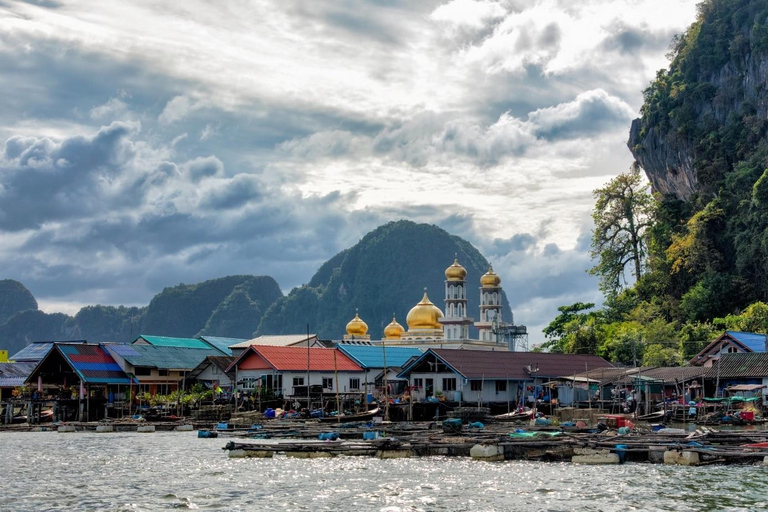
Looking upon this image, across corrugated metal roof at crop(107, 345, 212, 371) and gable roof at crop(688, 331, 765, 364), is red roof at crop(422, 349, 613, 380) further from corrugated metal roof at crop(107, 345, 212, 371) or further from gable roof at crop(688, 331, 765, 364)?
corrugated metal roof at crop(107, 345, 212, 371)

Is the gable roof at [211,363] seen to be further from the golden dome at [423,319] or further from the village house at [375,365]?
the golden dome at [423,319]

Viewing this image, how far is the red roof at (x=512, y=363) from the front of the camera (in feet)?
188

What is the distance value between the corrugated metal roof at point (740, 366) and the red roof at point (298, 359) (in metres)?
21.8

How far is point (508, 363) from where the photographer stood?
6050 cm

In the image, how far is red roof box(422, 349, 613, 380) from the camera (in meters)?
57.2

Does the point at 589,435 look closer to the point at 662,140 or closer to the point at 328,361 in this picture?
the point at 328,361

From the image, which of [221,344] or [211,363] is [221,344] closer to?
[221,344]

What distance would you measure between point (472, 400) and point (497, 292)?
164ft

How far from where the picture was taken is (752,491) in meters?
25.0

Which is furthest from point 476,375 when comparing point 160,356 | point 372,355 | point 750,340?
point 160,356

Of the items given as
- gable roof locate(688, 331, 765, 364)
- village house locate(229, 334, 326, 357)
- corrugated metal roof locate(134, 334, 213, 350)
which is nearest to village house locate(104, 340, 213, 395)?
corrugated metal roof locate(134, 334, 213, 350)

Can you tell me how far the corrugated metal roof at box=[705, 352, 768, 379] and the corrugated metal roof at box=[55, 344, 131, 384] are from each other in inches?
1420

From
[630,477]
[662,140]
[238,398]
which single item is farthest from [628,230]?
[630,477]

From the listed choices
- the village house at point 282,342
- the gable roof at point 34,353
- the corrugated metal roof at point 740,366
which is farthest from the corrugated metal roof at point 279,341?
the corrugated metal roof at point 740,366
